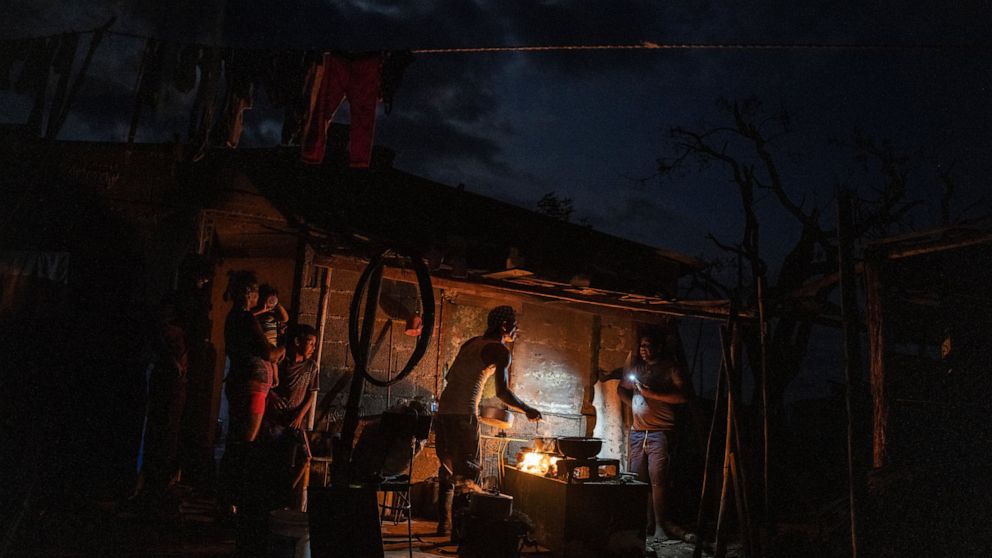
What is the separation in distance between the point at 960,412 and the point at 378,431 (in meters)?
8.31

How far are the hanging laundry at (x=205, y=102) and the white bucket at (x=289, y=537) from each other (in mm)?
6061

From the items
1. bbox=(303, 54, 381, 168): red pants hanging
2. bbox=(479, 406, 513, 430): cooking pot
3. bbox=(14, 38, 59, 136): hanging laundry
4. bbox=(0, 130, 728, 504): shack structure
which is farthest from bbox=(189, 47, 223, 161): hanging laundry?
bbox=(479, 406, 513, 430): cooking pot

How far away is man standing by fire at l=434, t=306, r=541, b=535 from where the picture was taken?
7.75 meters

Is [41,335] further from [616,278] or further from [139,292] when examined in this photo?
[616,278]

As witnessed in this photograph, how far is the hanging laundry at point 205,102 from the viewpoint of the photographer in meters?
8.61

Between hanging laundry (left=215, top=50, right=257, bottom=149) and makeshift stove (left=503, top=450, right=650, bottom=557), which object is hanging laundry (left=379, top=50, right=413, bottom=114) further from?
makeshift stove (left=503, top=450, right=650, bottom=557)

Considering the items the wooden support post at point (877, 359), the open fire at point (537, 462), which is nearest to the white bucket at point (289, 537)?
the open fire at point (537, 462)

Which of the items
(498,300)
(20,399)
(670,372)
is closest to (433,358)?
(498,300)

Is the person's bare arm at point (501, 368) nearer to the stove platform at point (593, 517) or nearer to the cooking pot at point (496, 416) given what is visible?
the cooking pot at point (496, 416)

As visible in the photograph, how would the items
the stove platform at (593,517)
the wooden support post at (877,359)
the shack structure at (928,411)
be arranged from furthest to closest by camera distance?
the stove platform at (593,517), the wooden support post at (877,359), the shack structure at (928,411)

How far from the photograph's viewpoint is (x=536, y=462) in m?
8.47

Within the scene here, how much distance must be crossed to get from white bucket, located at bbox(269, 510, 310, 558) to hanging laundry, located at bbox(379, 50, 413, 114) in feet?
19.0

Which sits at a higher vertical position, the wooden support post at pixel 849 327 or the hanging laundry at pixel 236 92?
the hanging laundry at pixel 236 92

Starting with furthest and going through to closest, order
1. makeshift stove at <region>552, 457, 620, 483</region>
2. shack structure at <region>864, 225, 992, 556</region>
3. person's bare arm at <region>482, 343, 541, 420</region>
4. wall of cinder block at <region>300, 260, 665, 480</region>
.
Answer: wall of cinder block at <region>300, 260, 665, 480</region>
person's bare arm at <region>482, 343, 541, 420</region>
makeshift stove at <region>552, 457, 620, 483</region>
shack structure at <region>864, 225, 992, 556</region>
